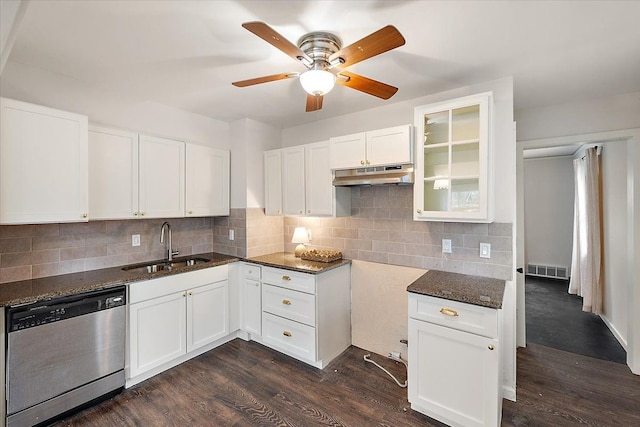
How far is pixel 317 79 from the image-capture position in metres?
1.58

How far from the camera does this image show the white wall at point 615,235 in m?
3.10

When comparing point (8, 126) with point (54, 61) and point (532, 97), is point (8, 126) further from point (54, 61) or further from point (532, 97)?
point (532, 97)

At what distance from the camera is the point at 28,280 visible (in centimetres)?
218

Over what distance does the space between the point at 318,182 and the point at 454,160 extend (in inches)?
52.0

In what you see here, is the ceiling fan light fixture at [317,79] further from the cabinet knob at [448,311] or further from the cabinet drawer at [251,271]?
the cabinet drawer at [251,271]

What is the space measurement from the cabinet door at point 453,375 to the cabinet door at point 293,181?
1703 mm

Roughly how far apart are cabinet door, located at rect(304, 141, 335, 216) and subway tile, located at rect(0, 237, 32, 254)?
2338 mm

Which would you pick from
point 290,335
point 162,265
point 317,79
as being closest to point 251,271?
point 290,335

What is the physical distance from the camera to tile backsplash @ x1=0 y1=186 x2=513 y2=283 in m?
2.25

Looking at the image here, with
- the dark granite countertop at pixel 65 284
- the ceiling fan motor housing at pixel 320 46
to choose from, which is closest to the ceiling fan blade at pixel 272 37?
the ceiling fan motor housing at pixel 320 46

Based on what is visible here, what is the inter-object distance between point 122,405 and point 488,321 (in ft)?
8.79

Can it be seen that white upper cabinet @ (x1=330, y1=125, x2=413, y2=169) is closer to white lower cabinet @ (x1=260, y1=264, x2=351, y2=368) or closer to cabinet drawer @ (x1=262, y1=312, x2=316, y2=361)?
white lower cabinet @ (x1=260, y1=264, x2=351, y2=368)

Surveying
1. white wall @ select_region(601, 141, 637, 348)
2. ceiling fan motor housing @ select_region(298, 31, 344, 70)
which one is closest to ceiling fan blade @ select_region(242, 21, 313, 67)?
ceiling fan motor housing @ select_region(298, 31, 344, 70)

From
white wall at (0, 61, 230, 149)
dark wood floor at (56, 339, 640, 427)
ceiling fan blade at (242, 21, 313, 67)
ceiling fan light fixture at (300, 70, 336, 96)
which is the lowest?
dark wood floor at (56, 339, 640, 427)
